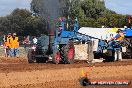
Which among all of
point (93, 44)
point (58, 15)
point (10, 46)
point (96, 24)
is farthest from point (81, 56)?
point (96, 24)

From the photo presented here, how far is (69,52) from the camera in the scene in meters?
21.1

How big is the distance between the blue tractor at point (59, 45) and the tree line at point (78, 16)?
5322 centimetres

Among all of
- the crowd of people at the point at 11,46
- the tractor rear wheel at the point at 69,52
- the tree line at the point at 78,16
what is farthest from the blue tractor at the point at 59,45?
the tree line at the point at 78,16

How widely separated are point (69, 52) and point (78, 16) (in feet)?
206

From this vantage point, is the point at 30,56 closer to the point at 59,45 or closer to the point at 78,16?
the point at 59,45

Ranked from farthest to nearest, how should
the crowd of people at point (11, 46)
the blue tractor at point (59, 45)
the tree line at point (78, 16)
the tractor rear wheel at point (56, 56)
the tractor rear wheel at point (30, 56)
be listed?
the tree line at point (78, 16), the crowd of people at point (11, 46), the tractor rear wheel at point (30, 56), the blue tractor at point (59, 45), the tractor rear wheel at point (56, 56)

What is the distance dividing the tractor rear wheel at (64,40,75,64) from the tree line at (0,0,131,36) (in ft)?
177

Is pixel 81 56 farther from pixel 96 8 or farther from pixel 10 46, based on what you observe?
pixel 96 8

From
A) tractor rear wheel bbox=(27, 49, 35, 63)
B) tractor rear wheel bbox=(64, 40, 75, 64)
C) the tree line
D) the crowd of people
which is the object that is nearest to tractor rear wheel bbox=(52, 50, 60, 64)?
tractor rear wheel bbox=(64, 40, 75, 64)

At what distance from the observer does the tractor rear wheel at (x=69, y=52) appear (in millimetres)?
20764

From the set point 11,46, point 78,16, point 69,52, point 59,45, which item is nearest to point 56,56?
point 59,45

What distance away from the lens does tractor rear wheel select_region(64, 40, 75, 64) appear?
20764 mm

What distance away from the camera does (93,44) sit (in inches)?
898

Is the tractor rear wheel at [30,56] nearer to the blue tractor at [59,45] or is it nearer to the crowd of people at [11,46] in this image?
the blue tractor at [59,45]
